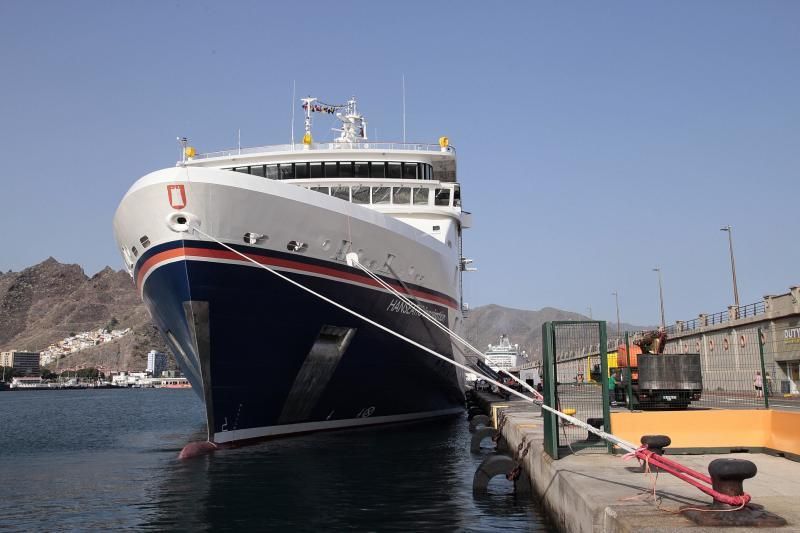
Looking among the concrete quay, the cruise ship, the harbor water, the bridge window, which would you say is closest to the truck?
the concrete quay

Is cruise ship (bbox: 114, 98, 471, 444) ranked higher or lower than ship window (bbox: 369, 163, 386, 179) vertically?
lower

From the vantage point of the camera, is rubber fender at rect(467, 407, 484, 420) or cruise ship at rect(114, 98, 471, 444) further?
rubber fender at rect(467, 407, 484, 420)

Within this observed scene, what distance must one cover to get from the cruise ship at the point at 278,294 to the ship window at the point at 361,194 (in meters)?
3.50

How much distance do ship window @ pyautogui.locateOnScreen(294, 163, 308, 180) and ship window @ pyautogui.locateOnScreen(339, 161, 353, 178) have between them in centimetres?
114

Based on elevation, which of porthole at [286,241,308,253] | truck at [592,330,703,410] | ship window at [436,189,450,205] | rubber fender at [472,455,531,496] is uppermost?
ship window at [436,189,450,205]

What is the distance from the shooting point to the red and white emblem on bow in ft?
44.4

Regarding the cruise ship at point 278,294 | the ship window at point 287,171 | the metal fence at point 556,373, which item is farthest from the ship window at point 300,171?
the metal fence at point 556,373

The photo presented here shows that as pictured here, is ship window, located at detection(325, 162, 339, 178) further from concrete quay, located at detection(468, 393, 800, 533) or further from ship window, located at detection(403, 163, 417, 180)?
concrete quay, located at detection(468, 393, 800, 533)

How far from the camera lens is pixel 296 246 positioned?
14.9 meters

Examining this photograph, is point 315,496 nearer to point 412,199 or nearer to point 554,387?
point 554,387

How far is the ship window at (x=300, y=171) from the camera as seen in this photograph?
22.4m

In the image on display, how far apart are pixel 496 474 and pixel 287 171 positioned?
14.3m

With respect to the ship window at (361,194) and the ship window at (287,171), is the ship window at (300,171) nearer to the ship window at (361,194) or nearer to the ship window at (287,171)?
the ship window at (287,171)

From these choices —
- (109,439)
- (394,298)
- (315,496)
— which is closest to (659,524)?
(315,496)
